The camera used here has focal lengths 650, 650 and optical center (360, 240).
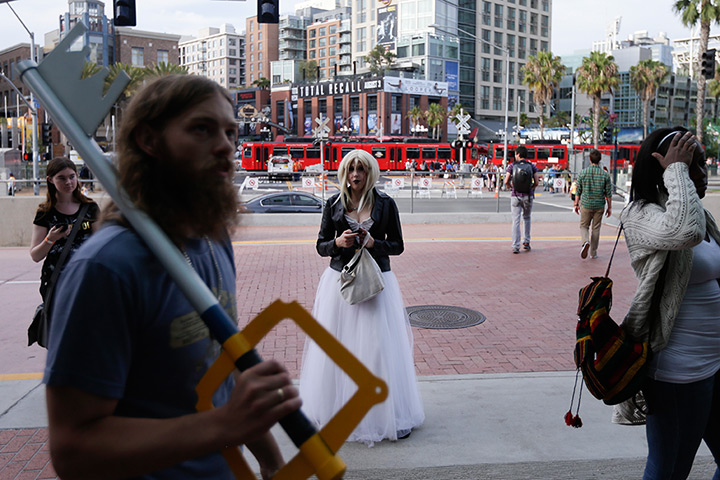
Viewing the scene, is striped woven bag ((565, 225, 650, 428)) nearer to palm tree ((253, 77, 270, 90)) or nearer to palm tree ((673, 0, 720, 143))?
palm tree ((673, 0, 720, 143))

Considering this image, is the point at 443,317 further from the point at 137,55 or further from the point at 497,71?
the point at 497,71

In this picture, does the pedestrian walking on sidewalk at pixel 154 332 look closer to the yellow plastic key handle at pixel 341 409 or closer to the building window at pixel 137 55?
the yellow plastic key handle at pixel 341 409

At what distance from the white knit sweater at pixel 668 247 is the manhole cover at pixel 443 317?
4688 mm

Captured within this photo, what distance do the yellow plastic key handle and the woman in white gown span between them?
288 centimetres

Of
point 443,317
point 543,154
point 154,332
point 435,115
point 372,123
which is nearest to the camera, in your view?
point 154,332

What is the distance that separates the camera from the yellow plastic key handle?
1.27 metres

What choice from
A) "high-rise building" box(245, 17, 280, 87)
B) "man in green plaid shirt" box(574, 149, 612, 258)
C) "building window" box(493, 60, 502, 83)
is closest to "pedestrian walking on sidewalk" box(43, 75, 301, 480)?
"man in green plaid shirt" box(574, 149, 612, 258)

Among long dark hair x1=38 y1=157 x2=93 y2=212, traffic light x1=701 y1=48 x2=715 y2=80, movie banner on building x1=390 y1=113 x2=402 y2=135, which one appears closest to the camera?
long dark hair x1=38 y1=157 x2=93 y2=212

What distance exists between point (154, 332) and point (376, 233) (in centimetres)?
349

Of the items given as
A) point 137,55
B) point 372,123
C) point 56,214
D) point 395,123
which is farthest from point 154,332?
point 137,55

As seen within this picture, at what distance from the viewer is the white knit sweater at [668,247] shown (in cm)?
282

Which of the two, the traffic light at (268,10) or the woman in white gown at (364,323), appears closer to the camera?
the woman in white gown at (364,323)

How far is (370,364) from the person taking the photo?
14.6 ft

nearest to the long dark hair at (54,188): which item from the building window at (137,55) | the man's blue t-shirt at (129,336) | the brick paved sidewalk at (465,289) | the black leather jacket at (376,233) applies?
the brick paved sidewalk at (465,289)
